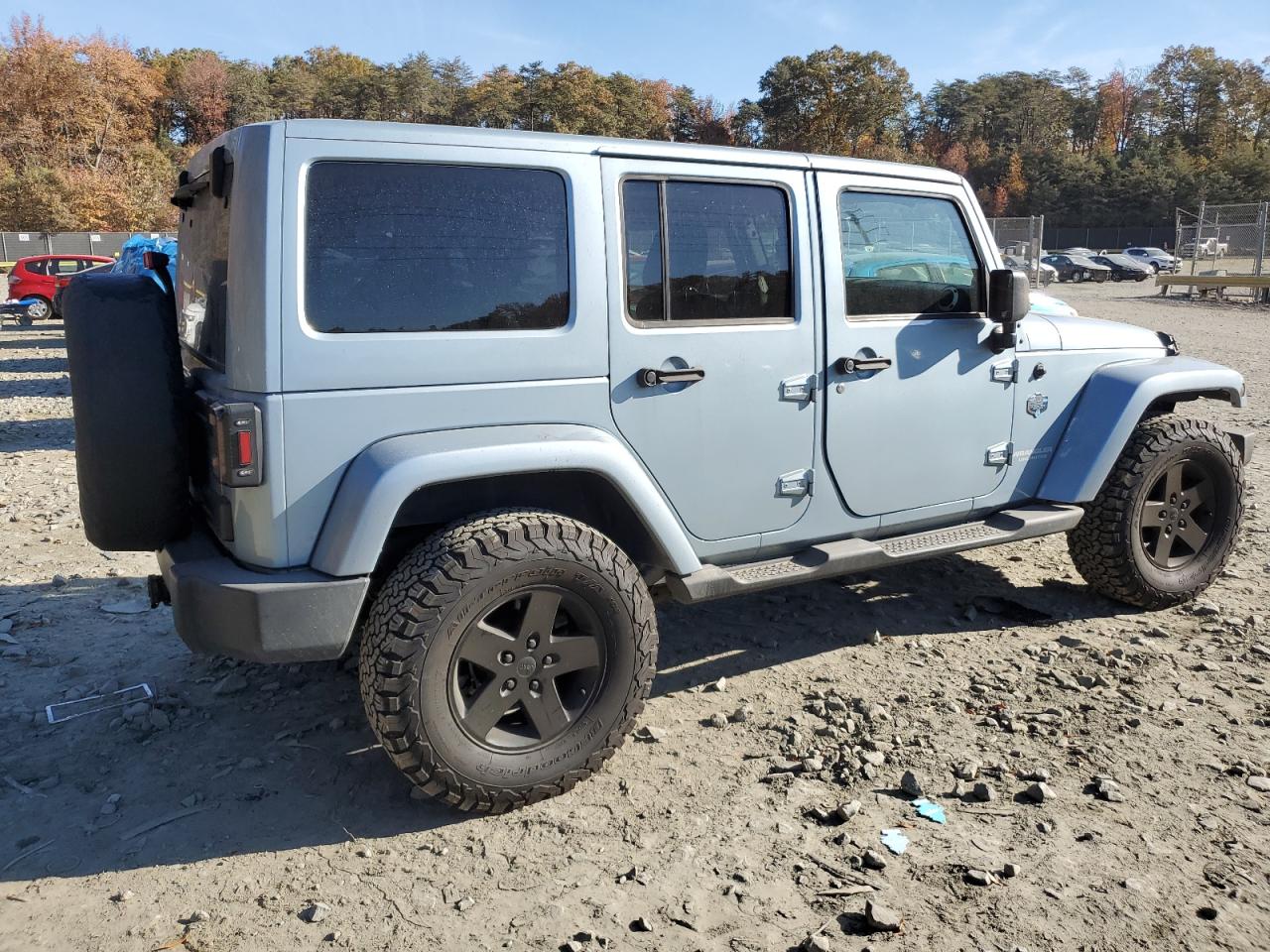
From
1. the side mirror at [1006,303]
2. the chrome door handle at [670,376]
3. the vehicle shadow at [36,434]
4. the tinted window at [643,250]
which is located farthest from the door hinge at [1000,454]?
the vehicle shadow at [36,434]

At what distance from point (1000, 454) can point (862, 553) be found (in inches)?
37.6

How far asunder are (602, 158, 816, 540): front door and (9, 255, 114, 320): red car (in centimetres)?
2313

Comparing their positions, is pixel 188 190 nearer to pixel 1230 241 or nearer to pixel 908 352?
pixel 908 352

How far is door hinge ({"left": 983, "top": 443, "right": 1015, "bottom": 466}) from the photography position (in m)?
4.36

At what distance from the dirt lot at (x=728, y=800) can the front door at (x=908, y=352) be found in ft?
2.88

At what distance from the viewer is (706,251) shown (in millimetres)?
3568

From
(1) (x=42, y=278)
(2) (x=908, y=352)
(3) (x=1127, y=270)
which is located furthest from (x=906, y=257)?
(3) (x=1127, y=270)

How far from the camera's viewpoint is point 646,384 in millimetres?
3379

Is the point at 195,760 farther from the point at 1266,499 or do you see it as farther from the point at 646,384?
the point at 1266,499

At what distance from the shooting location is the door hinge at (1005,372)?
4.27m

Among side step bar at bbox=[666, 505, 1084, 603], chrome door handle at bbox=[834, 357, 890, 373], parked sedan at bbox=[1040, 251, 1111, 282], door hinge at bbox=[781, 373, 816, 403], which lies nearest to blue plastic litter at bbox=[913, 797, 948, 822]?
side step bar at bbox=[666, 505, 1084, 603]

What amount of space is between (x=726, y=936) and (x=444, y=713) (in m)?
1.06

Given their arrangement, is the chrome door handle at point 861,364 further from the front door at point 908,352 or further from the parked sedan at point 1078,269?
the parked sedan at point 1078,269

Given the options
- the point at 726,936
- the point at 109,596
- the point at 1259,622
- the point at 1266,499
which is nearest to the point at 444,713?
the point at 726,936
